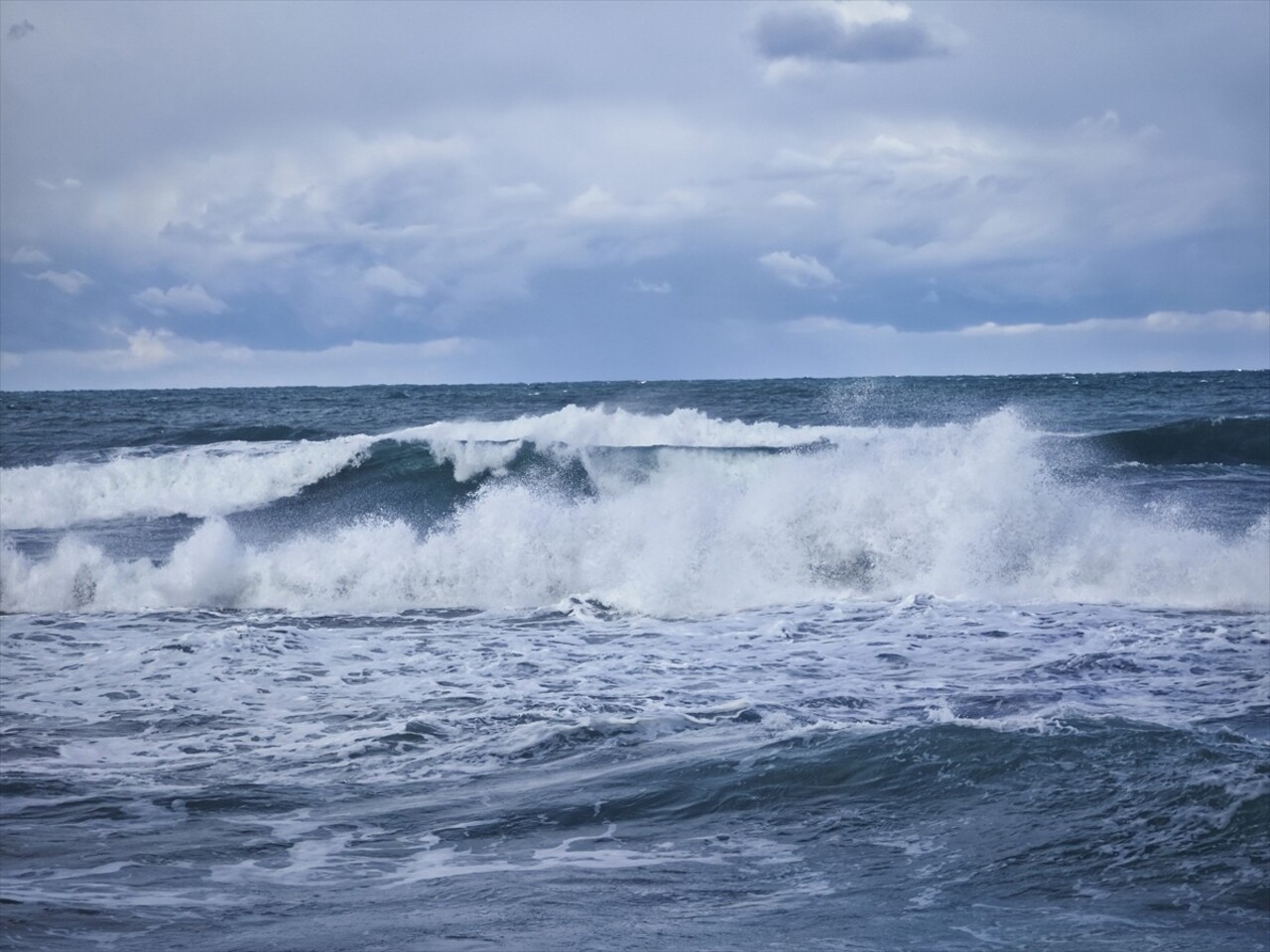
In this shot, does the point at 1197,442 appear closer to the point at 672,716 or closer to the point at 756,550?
the point at 756,550

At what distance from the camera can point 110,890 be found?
215 inches

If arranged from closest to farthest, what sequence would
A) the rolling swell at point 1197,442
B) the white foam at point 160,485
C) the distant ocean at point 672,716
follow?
the distant ocean at point 672,716 → the white foam at point 160,485 → the rolling swell at point 1197,442

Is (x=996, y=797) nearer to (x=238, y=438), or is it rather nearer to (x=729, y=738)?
(x=729, y=738)

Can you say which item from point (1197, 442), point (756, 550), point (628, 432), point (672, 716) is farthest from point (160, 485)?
point (1197, 442)

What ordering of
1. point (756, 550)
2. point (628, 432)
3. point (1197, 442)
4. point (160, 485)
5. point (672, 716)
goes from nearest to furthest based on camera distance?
point (672, 716), point (756, 550), point (160, 485), point (1197, 442), point (628, 432)

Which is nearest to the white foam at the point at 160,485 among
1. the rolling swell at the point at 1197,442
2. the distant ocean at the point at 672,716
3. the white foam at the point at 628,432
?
the distant ocean at the point at 672,716

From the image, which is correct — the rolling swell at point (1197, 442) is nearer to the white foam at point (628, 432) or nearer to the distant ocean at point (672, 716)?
the distant ocean at point (672, 716)

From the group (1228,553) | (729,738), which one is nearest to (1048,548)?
(1228,553)

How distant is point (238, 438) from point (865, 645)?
2489 centimetres

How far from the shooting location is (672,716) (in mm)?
8227

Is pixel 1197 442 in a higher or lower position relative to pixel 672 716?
higher

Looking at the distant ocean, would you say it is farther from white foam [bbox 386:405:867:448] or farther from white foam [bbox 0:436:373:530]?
white foam [bbox 386:405:867:448]

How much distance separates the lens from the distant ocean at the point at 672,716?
17.1 ft

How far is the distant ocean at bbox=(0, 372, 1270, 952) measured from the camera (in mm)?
5219
